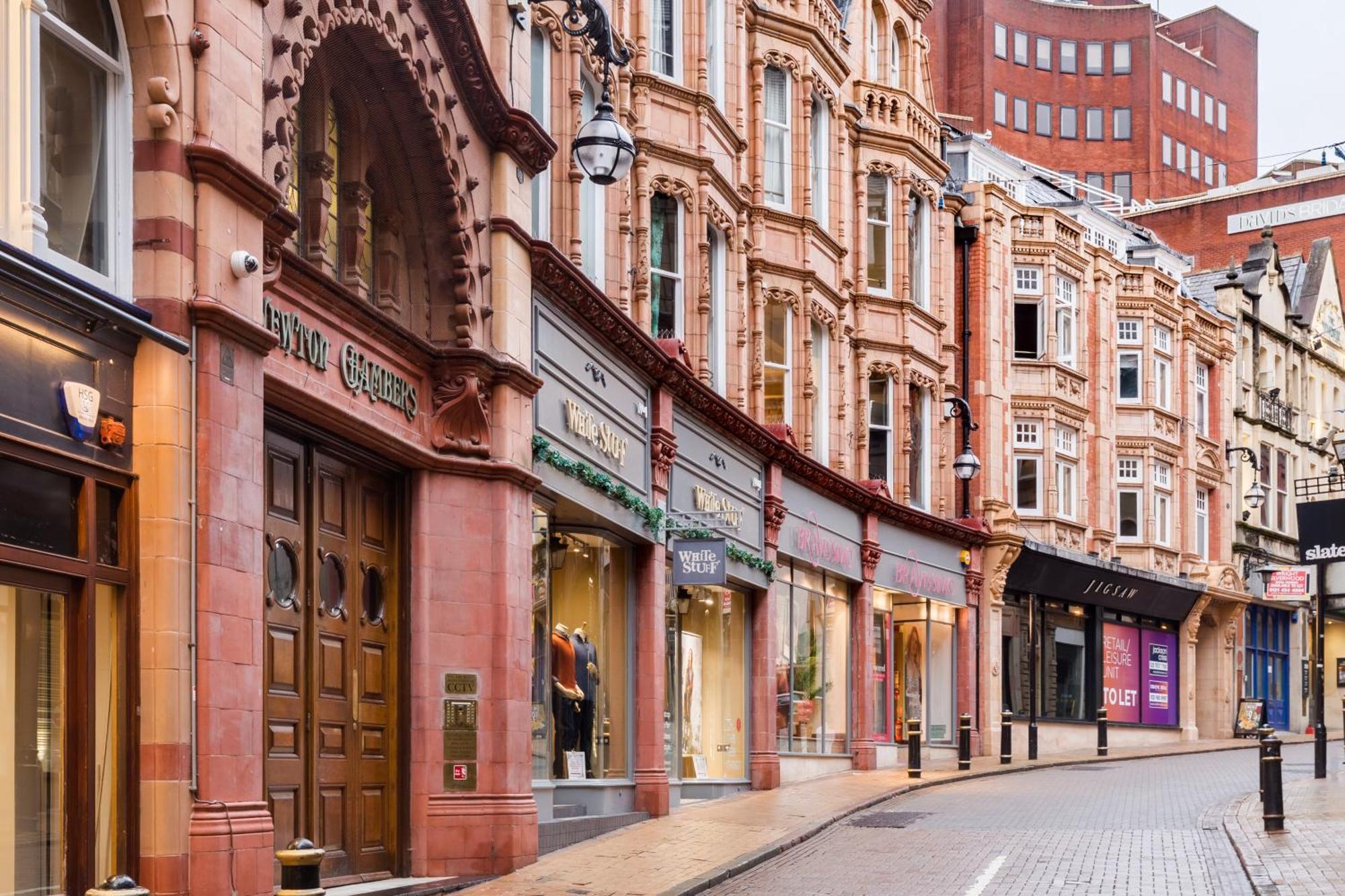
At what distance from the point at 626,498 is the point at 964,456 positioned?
48.8 feet

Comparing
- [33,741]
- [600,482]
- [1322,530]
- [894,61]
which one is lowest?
[33,741]

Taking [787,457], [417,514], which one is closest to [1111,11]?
[787,457]

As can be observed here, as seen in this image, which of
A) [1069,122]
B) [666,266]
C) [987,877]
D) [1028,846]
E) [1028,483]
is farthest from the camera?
[1069,122]

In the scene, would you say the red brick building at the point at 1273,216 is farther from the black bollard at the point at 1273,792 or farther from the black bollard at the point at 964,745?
the black bollard at the point at 1273,792

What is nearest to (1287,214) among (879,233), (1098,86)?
(1098,86)

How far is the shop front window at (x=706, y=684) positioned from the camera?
24812 millimetres

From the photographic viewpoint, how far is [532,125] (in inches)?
688

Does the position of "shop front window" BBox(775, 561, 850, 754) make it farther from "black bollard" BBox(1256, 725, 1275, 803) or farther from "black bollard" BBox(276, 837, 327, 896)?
"black bollard" BBox(276, 837, 327, 896)

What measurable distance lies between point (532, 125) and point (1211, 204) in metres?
55.5

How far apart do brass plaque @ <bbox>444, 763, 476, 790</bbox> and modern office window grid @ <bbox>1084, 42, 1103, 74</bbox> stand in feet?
237

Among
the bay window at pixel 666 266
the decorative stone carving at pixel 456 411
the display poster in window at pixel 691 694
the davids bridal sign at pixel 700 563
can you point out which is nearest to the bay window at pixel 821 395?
the display poster in window at pixel 691 694

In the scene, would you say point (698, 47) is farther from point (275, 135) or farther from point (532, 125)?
point (275, 135)

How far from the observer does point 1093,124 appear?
276 ft

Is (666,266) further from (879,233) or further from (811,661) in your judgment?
(879,233)
